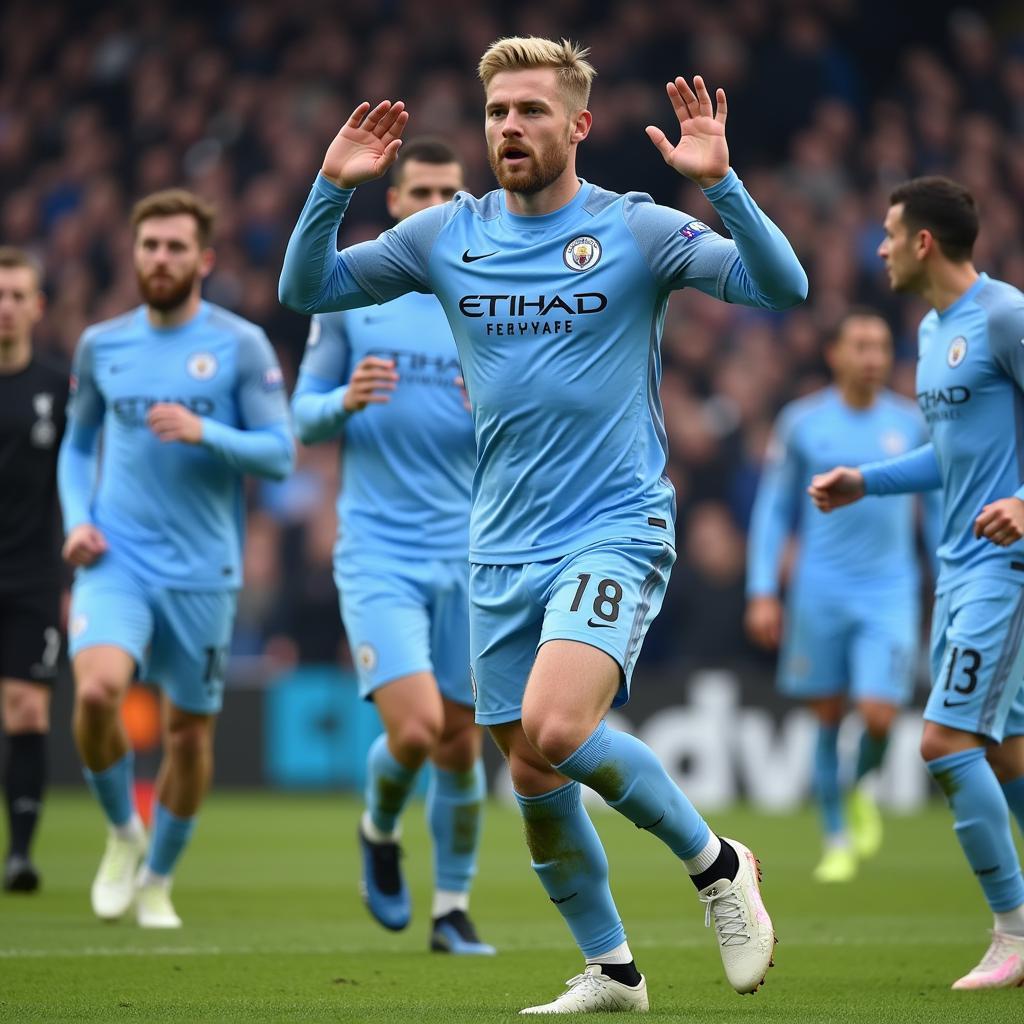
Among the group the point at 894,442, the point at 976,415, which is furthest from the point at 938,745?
Result: the point at 894,442

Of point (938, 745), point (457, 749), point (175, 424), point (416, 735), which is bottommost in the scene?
point (457, 749)

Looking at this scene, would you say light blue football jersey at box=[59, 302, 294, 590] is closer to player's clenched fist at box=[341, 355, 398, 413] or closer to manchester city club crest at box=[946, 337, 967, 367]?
player's clenched fist at box=[341, 355, 398, 413]

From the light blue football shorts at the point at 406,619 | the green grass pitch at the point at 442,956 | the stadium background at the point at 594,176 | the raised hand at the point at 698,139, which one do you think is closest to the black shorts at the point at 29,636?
the green grass pitch at the point at 442,956

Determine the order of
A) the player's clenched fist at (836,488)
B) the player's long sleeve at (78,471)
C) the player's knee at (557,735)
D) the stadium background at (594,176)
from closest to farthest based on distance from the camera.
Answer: the player's knee at (557,735)
the player's clenched fist at (836,488)
the player's long sleeve at (78,471)
the stadium background at (594,176)

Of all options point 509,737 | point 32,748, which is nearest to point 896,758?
point 32,748

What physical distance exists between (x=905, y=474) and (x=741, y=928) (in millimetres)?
2211

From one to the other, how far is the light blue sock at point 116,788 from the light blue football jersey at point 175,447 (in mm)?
806

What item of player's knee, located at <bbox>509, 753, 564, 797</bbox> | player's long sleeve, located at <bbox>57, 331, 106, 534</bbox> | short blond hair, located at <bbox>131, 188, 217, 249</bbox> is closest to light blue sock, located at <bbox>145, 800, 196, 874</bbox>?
player's long sleeve, located at <bbox>57, 331, 106, 534</bbox>

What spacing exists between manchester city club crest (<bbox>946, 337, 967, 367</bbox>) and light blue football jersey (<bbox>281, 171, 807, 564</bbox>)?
4.62ft

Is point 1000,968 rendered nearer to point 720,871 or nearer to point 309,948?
point 720,871

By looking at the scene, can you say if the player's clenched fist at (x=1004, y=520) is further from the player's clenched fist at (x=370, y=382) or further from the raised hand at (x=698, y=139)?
the player's clenched fist at (x=370, y=382)

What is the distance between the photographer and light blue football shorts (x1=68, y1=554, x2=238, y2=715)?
307 inches

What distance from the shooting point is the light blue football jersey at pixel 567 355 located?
211 inches

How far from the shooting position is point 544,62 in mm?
5398
